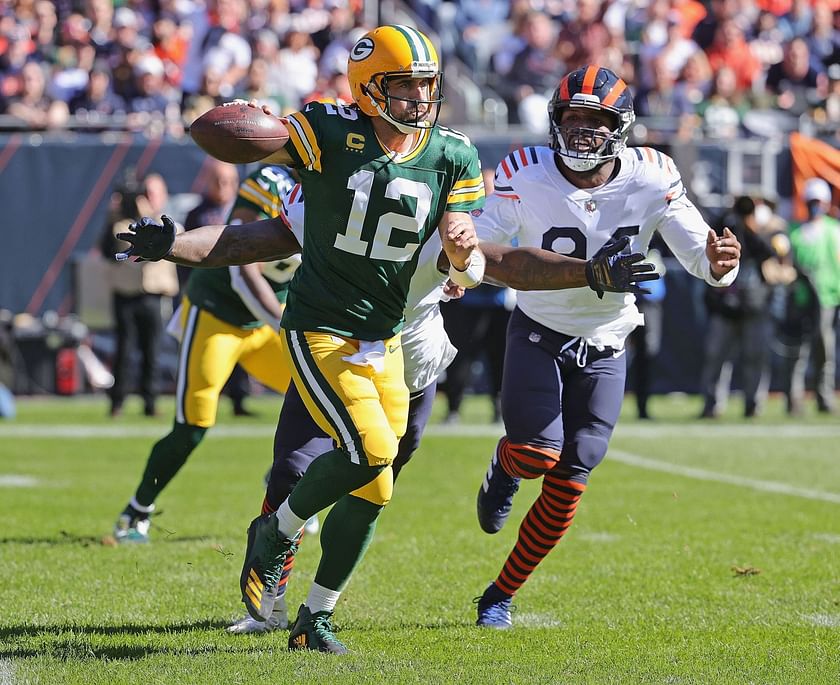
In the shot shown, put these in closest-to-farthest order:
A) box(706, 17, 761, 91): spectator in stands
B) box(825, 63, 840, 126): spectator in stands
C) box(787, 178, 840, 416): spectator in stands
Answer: box(787, 178, 840, 416): spectator in stands → box(825, 63, 840, 126): spectator in stands → box(706, 17, 761, 91): spectator in stands

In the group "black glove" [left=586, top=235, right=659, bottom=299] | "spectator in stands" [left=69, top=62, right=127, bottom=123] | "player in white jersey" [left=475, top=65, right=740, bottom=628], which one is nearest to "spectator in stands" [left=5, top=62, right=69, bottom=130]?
"spectator in stands" [left=69, top=62, right=127, bottom=123]

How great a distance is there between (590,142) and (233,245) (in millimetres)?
1286

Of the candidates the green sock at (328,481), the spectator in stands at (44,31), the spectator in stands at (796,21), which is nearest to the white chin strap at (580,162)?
the green sock at (328,481)

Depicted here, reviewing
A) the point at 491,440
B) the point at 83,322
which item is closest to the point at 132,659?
the point at 491,440

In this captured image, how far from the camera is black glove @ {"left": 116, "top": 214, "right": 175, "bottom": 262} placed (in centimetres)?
393

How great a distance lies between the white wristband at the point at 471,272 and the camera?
4.04 m

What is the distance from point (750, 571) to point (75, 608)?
2552 millimetres

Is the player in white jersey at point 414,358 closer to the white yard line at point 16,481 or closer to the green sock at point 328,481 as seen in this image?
the green sock at point 328,481

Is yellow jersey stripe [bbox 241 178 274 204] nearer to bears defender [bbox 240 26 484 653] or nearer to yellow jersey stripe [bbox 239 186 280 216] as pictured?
yellow jersey stripe [bbox 239 186 280 216]

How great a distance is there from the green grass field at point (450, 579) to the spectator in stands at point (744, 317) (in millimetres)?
2243

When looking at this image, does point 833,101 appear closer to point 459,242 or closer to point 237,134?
point 459,242

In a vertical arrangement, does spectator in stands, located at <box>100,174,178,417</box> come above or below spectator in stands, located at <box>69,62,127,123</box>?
below

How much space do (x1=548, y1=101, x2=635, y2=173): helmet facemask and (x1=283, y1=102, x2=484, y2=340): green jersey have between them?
607 mm

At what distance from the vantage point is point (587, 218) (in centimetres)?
474
